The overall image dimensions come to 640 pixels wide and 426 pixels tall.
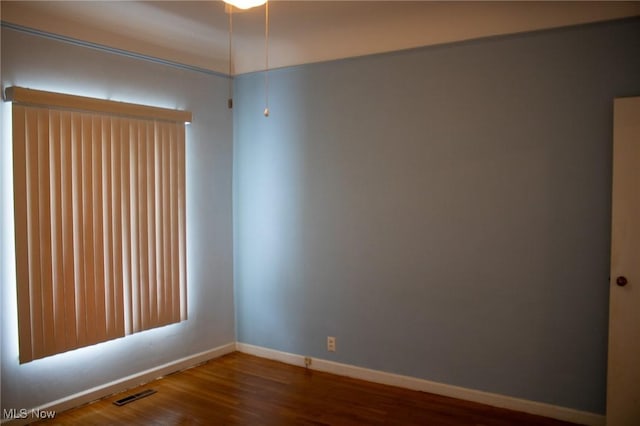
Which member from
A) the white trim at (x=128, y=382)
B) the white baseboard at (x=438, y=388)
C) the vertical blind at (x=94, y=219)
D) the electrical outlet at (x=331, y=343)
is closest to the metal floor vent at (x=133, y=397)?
the white trim at (x=128, y=382)

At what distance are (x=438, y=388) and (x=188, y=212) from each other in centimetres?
251

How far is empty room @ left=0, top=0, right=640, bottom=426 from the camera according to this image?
3025 millimetres

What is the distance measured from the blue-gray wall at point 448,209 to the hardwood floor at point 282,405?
23cm

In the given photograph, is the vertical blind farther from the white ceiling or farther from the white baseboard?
the white baseboard

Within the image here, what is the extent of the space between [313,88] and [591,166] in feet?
7.25

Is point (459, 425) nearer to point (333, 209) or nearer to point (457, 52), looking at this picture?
point (333, 209)

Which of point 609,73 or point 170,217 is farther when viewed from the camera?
point 170,217

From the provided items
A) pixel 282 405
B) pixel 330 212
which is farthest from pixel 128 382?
pixel 330 212

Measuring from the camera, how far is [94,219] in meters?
Result: 3.42

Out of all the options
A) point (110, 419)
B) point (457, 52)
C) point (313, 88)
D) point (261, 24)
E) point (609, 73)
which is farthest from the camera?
point (313, 88)

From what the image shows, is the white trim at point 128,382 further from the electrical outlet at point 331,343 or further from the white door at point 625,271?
the white door at point 625,271

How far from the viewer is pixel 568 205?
3107mm

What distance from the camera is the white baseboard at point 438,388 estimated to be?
10.2 feet

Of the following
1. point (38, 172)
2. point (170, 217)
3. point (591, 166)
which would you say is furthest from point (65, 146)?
point (591, 166)
